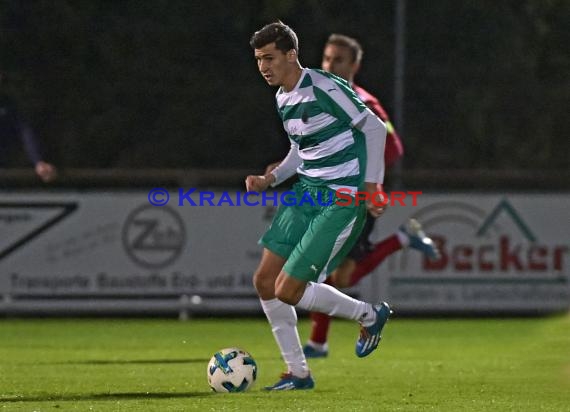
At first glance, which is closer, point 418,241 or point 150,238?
point 418,241

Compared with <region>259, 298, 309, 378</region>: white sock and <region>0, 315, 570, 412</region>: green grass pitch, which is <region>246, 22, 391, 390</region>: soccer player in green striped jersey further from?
<region>0, 315, 570, 412</region>: green grass pitch

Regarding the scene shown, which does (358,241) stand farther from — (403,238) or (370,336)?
(370,336)

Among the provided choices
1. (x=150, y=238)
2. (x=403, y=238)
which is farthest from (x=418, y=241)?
(x=150, y=238)

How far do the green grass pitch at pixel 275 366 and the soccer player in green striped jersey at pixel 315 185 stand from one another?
0.47m

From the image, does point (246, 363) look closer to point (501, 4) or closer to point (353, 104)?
point (353, 104)

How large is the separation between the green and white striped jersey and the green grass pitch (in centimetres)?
127

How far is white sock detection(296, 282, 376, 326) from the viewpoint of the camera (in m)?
8.44

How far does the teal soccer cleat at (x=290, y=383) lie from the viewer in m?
8.59

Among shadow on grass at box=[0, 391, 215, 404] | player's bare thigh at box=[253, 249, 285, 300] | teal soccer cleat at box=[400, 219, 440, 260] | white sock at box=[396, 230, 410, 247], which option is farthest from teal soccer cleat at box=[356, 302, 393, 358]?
teal soccer cleat at box=[400, 219, 440, 260]

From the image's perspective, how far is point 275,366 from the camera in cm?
1045

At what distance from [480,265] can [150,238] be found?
11.8 feet

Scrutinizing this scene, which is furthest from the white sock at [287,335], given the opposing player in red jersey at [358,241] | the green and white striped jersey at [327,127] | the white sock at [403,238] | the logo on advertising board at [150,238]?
the logo on advertising board at [150,238]

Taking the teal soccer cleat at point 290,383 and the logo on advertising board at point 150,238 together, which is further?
the logo on advertising board at point 150,238

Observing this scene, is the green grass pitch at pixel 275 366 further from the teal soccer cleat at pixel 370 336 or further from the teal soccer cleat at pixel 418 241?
the teal soccer cleat at pixel 418 241
